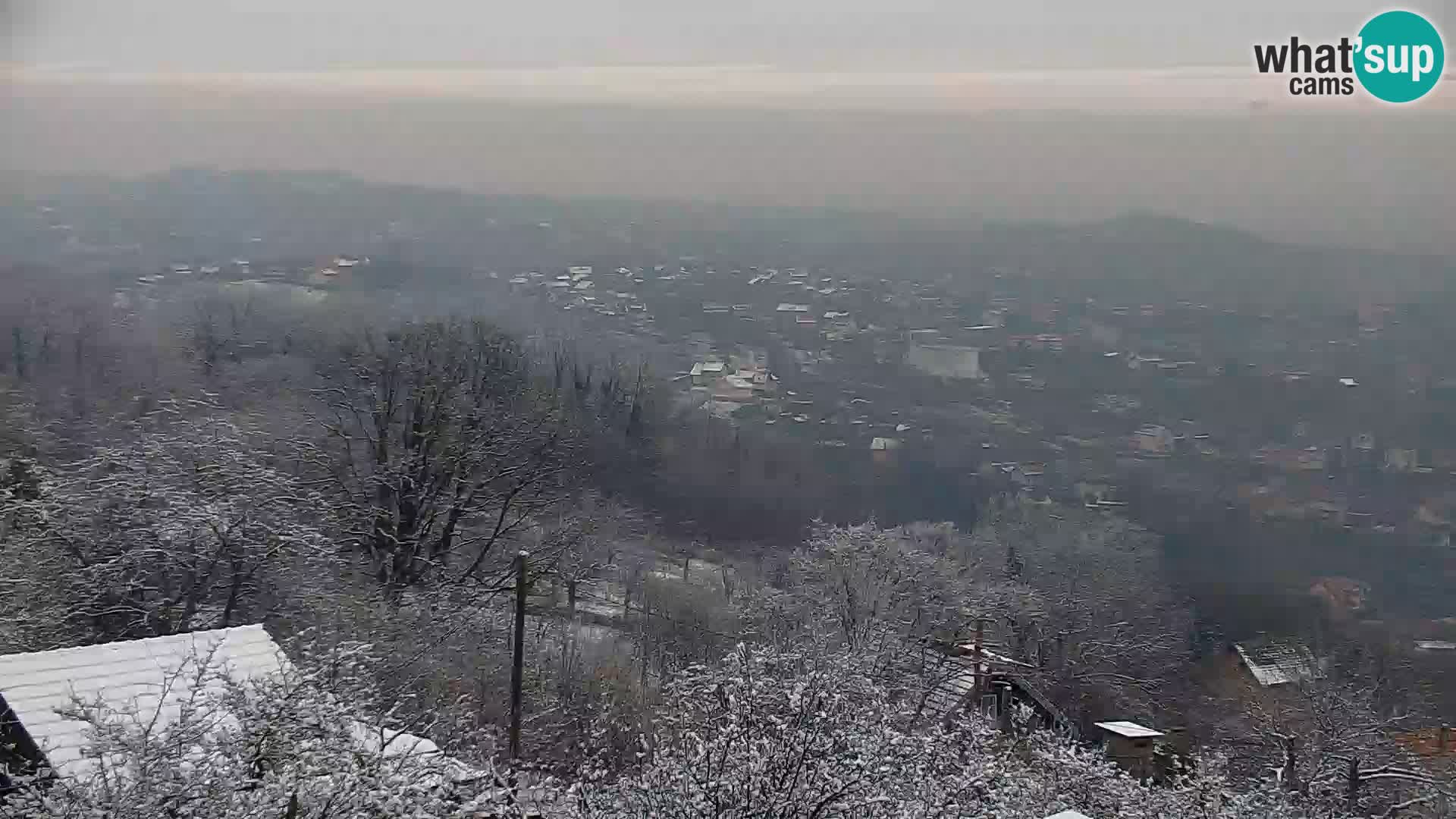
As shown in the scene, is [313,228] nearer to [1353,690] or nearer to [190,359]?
[190,359]

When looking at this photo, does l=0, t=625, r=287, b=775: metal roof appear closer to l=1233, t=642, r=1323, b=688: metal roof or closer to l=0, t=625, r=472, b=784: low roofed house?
l=0, t=625, r=472, b=784: low roofed house

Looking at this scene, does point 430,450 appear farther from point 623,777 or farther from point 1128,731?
point 623,777

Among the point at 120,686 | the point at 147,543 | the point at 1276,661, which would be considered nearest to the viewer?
the point at 120,686

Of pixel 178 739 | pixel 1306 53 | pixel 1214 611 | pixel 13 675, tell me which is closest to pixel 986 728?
pixel 178 739

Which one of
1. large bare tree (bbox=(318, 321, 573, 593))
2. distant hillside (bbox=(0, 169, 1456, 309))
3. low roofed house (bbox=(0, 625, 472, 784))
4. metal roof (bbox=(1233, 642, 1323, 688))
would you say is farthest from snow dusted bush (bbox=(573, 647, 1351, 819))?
distant hillside (bbox=(0, 169, 1456, 309))

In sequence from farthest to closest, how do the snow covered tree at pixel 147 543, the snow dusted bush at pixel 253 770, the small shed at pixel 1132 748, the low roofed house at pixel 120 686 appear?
the small shed at pixel 1132 748, the snow covered tree at pixel 147 543, the low roofed house at pixel 120 686, the snow dusted bush at pixel 253 770

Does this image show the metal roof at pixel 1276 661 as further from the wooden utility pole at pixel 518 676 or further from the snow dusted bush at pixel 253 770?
the snow dusted bush at pixel 253 770

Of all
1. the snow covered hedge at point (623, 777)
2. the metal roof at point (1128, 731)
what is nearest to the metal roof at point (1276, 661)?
the metal roof at point (1128, 731)

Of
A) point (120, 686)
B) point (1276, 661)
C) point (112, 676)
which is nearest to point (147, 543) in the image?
point (112, 676)
